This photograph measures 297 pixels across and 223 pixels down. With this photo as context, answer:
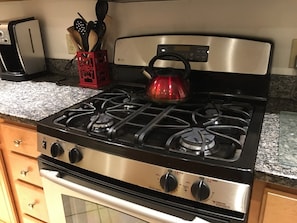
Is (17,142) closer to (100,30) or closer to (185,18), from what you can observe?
(100,30)

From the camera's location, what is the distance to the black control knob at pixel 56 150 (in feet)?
3.00

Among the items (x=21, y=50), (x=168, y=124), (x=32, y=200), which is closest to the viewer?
(x=168, y=124)

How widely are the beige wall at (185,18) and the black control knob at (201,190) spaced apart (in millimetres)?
A: 663

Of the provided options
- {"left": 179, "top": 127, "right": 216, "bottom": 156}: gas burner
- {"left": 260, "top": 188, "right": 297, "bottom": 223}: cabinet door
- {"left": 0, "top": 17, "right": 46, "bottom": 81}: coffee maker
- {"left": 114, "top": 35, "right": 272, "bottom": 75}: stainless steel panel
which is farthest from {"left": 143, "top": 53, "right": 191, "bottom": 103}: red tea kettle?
{"left": 0, "top": 17, "right": 46, "bottom": 81}: coffee maker

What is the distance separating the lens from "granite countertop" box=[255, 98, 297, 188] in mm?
656

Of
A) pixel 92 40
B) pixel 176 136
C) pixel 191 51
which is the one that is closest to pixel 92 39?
pixel 92 40

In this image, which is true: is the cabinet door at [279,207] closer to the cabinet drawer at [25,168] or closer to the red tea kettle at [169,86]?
the red tea kettle at [169,86]

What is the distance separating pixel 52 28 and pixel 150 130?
1085mm

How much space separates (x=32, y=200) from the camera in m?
1.25

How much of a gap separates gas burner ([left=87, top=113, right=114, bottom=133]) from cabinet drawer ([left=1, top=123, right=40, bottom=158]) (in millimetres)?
303

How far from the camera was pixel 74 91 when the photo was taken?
4.41 ft

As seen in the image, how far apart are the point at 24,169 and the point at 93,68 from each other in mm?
563

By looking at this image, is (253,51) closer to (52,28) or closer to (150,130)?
(150,130)

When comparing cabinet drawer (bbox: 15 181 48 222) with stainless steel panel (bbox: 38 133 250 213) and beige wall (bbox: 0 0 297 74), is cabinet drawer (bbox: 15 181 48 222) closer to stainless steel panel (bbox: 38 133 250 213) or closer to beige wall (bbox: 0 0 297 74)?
stainless steel panel (bbox: 38 133 250 213)
